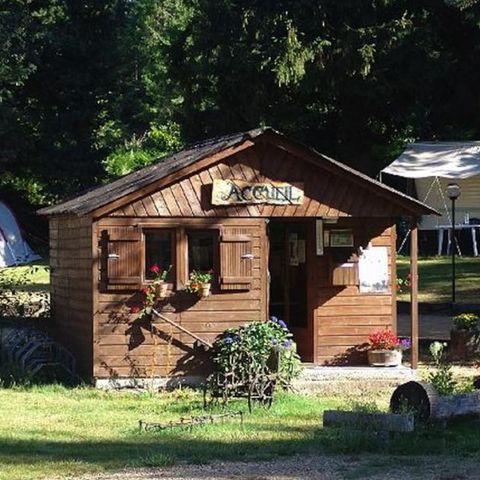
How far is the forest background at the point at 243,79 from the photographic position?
76.4ft

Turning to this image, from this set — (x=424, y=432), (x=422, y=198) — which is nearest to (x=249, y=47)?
(x=422, y=198)

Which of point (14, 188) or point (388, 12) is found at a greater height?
point (388, 12)

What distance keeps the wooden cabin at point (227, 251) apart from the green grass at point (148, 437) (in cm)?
124

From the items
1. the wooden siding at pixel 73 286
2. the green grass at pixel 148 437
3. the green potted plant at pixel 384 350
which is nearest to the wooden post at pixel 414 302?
the green potted plant at pixel 384 350

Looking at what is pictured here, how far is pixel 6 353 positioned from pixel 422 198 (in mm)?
15541

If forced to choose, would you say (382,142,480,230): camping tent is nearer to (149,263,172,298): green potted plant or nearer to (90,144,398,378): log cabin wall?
(90,144,398,378): log cabin wall

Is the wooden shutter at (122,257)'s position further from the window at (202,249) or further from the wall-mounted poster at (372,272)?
the wall-mounted poster at (372,272)

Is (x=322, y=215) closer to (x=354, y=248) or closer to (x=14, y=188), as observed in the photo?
(x=354, y=248)

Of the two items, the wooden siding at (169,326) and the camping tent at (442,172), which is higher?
the camping tent at (442,172)

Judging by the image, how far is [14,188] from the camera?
36.8 m

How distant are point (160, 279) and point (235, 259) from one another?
1132mm

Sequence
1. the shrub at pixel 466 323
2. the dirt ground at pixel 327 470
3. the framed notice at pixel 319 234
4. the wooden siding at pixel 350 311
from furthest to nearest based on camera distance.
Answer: the shrub at pixel 466 323, the wooden siding at pixel 350 311, the framed notice at pixel 319 234, the dirt ground at pixel 327 470

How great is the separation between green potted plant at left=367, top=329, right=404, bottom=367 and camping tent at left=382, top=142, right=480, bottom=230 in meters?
11.0

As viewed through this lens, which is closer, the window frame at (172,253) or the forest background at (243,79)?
the window frame at (172,253)
